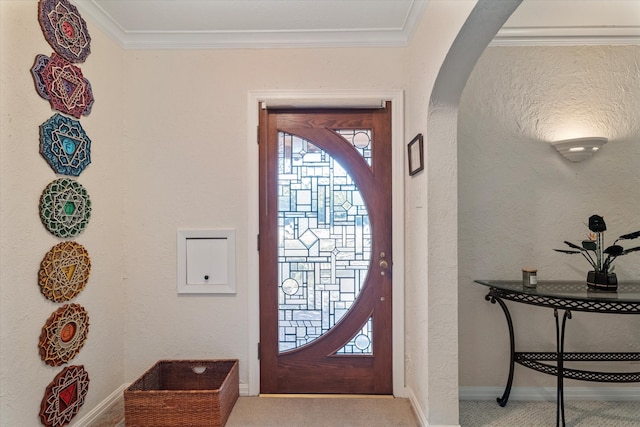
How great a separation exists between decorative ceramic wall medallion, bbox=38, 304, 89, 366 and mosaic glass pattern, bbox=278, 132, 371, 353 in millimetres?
1185

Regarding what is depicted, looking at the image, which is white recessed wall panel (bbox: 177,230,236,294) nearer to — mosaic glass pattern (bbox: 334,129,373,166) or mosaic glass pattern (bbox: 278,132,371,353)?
mosaic glass pattern (bbox: 278,132,371,353)

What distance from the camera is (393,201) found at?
2172mm

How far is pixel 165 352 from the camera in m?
2.19

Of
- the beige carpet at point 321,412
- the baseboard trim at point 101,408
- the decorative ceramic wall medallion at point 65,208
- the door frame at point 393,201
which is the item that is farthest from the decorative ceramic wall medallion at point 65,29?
the beige carpet at point 321,412

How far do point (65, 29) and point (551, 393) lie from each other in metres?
3.76

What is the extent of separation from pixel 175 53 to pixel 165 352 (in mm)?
2147

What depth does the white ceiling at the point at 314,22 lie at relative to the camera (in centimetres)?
185

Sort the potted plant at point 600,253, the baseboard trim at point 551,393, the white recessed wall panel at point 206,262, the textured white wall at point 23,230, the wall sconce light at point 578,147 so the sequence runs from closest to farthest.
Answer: the textured white wall at point 23,230 < the potted plant at point 600,253 < the wall sconce light at point 578,147 < the baseboard trim at point 551,393 < the white recessed wall panel at point 206,262

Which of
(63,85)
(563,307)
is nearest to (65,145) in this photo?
(63,85)

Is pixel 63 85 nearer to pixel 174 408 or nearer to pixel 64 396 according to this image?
pixel 64 396

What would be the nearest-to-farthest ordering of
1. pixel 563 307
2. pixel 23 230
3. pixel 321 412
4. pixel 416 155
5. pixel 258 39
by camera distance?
1. pixel 23 230
2. pixel 563 307
3. pixel 416 155
4. pixel 321 412
5. pixel 258 39

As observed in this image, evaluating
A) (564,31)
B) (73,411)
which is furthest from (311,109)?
(73,411)

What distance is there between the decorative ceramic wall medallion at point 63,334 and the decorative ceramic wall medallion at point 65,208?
430 millimetres

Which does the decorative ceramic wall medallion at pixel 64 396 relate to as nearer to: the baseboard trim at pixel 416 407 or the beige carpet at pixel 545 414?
the baseboard trim at pixel 416 407
